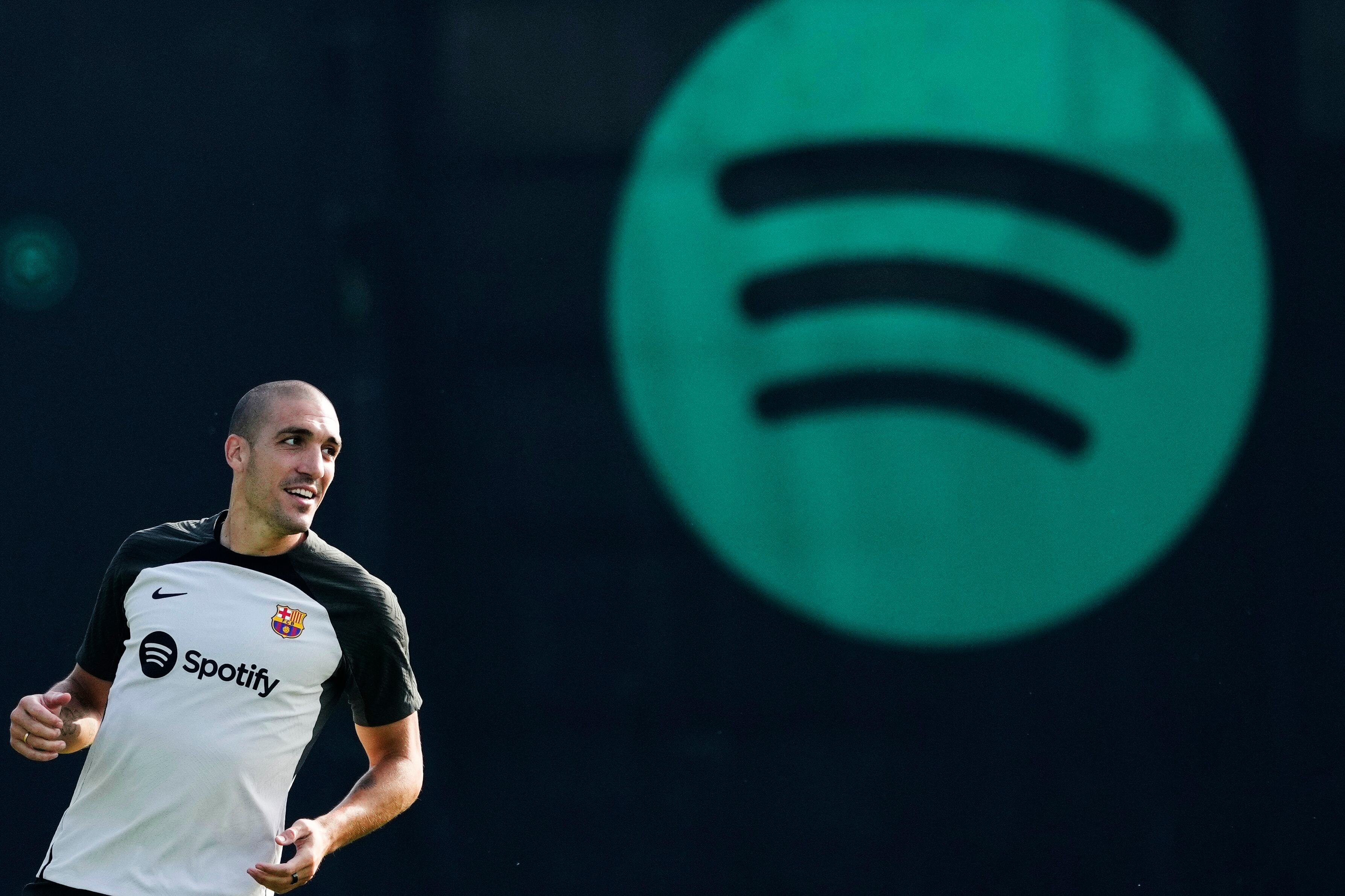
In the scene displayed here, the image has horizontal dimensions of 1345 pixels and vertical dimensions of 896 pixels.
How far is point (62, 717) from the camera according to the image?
1962 mm

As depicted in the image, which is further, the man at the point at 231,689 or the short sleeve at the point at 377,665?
the short sleeve at the point at 377,665

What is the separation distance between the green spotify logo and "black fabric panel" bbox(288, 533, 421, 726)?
78cm

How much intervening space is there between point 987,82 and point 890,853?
4.92 ft

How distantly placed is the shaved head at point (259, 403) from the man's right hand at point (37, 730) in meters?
0.45

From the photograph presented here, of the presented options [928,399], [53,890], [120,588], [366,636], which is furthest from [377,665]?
[928,399]

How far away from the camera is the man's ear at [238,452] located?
79.7 inches

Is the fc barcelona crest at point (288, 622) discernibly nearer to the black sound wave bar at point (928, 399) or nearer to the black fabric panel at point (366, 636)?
the black fabric panel at point (366, 636)

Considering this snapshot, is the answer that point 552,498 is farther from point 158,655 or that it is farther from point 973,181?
point 973,181

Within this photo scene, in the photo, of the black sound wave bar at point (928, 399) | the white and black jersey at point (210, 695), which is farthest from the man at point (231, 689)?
the black sound wave bar at point (928, 399)

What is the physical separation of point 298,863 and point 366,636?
381mm

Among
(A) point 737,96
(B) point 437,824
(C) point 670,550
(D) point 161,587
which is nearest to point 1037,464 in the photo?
(C) point 670,550

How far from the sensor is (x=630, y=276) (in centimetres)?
266

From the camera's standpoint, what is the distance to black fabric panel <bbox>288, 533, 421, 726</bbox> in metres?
2.02

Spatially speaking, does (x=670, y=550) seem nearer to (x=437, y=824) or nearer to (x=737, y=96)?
(x=437, y=824)
